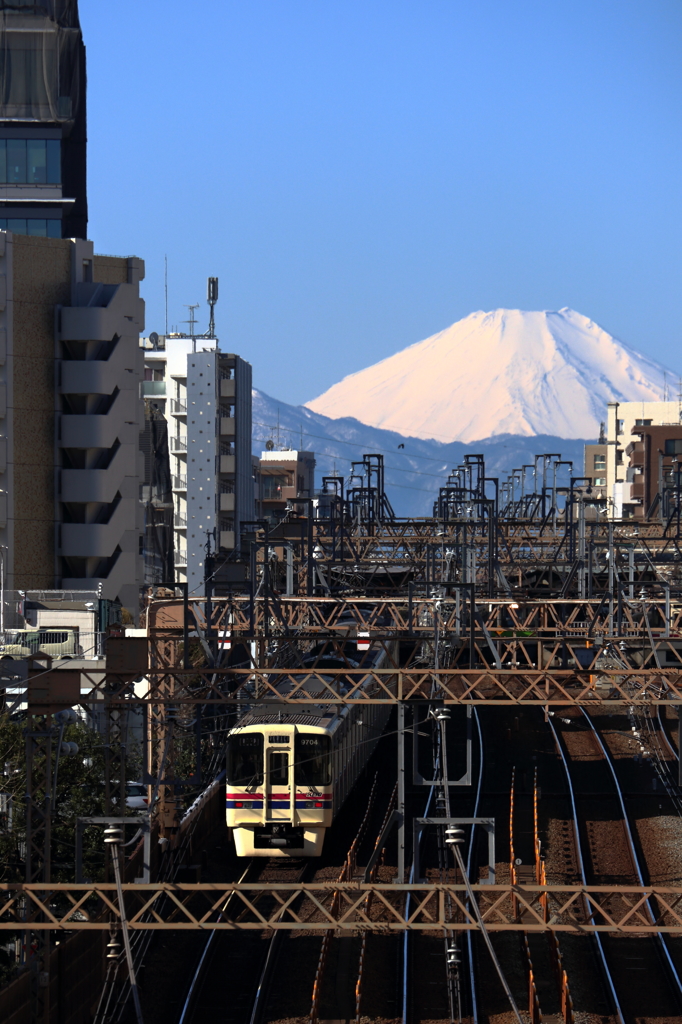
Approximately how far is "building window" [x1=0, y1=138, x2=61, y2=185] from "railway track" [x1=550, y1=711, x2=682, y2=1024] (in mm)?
42765

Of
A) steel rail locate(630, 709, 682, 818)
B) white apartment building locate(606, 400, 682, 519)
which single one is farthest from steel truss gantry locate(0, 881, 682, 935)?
white apartment building locate(606, 400, 682, 519)

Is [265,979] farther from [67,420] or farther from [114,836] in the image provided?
[67,420]

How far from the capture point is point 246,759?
24.4m

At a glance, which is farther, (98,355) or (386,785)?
(98,355)

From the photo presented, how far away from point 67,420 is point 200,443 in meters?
23.9

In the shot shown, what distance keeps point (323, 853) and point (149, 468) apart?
141ft

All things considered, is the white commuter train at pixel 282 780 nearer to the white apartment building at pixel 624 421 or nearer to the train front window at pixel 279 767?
the train front window at pixel 279 767

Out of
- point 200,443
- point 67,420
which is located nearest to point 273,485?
point 200,443

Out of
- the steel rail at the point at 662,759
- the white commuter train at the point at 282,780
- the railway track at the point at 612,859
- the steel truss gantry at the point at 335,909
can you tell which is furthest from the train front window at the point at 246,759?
the steel rail at the point at 662,759

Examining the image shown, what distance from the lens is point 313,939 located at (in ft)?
71.2

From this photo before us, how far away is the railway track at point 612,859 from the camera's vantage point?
19438mm

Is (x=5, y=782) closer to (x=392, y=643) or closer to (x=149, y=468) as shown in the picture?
(x=392, y=643)

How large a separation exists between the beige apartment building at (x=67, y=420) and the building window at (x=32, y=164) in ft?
75.6

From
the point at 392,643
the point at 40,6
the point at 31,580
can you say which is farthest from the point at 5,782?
the point at 40,6
